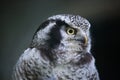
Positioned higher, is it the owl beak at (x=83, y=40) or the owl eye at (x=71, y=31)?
the owl eye at (x=71, y=31)

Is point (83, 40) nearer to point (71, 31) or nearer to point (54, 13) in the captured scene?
point (71, 31)

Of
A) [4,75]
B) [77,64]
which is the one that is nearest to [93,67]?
[77,64]

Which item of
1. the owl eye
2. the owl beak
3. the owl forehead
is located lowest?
the owl beak

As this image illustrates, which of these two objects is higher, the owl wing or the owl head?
the owl head

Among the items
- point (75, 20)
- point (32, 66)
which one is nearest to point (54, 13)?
point (75, 20)

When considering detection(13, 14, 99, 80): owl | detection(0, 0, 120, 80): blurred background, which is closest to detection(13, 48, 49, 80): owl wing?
detection(13, 14, 99, 80): owl

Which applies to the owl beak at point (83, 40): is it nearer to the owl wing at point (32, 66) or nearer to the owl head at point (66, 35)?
the owl head at point (66, 35)

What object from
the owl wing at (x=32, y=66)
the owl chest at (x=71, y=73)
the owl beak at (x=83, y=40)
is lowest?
the owl chest at (x=71, y=73)

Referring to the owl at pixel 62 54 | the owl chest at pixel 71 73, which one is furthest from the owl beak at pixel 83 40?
the owl chest at pixel 71 73

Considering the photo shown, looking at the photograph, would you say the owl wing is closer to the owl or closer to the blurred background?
the owl
